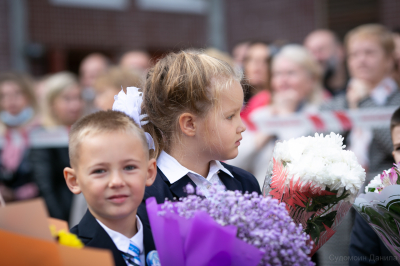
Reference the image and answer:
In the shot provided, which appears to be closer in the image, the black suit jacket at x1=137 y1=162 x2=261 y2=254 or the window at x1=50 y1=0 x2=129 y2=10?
the black suit jacket at x1=137 y1=162 x2=261 y2=254

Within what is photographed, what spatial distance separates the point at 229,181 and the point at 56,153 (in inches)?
143

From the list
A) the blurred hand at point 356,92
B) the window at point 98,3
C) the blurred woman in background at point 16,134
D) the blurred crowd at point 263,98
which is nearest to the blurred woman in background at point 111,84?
the blurred crowd at point 263,98

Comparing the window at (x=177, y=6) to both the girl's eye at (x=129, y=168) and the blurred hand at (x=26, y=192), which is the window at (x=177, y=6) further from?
the girl's eye at (x=129, y=168)

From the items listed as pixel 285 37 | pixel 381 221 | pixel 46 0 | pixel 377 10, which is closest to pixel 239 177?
pixel 381 221

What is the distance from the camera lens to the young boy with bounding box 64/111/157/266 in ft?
Result: 5.17

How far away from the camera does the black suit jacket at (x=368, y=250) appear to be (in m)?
2.26

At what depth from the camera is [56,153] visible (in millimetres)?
5312

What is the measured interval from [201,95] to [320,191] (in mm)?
680

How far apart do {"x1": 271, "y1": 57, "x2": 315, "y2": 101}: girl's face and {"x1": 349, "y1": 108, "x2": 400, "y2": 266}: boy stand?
235 centimetres

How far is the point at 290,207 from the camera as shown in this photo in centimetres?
181

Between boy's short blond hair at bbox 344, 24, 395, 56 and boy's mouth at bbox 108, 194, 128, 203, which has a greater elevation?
boy's short blond hair at bbox 344, 24, 395, 56

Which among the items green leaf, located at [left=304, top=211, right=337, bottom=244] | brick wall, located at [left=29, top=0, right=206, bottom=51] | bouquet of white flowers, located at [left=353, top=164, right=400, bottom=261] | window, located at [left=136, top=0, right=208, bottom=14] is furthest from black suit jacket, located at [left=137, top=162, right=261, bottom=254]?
window, located at [left=136, top=0, right=208, bottom=14]

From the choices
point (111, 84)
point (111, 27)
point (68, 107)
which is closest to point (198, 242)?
point (111, 84)

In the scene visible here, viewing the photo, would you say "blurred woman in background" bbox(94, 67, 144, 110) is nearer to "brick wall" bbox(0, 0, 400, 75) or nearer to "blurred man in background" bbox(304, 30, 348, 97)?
"blurred man in background" bbox(304, 30, 348, 97)
